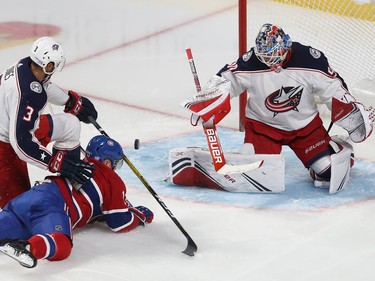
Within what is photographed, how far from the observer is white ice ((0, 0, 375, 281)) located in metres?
3.56

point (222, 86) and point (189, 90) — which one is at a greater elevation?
point (222, 86)

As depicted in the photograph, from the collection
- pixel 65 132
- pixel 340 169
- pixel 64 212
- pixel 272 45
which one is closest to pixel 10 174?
pixel 65 132

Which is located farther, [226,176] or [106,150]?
[226,176]

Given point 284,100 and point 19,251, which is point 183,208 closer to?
point 284,100

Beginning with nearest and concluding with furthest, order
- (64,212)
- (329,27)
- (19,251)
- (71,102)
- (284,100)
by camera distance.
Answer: (19,251) < (64,212) < (71,102) < (284,100) < (329,27)

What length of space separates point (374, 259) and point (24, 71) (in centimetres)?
136

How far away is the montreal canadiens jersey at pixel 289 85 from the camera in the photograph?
4.27 metres

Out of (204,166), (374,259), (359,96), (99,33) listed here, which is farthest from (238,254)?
(99,33)

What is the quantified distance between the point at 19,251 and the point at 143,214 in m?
0.63

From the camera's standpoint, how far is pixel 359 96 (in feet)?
16.6

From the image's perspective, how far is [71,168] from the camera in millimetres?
3691

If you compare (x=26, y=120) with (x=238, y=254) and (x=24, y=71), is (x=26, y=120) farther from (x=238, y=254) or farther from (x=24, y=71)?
(x=238, y=254)

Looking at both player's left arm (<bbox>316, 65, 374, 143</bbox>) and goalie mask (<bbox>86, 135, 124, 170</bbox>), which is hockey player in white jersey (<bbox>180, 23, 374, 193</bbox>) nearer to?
player's left arm (<bbox>316, 65, 374, 143</bbox>)

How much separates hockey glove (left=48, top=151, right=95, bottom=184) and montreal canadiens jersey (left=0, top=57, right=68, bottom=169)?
0.10 ft
